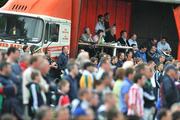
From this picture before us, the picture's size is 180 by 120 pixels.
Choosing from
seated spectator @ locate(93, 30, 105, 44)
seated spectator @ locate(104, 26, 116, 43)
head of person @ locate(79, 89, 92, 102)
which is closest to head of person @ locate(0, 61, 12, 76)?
head of person @ locate(79, 89, 92, 102)

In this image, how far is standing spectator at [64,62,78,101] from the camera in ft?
40.6

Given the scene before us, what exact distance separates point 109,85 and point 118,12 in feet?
40.3

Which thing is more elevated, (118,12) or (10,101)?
(118,12)

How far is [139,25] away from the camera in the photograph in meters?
25.3

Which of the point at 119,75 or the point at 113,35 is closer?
the point at 119,75

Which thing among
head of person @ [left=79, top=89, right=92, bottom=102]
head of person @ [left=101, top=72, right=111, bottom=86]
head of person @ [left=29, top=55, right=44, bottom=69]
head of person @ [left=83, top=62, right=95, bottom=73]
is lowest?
head of person @ [left=79, top=89, right=92, bottom=102]

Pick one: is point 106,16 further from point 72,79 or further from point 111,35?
point 72,79

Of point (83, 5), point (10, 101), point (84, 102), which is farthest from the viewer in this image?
point (83, 5)

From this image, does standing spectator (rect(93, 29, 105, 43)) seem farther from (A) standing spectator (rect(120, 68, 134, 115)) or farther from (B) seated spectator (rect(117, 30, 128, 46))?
(A) standing spectator (rect(120, 68, 134, 115))

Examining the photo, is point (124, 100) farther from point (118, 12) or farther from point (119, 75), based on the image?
point (118, 12)

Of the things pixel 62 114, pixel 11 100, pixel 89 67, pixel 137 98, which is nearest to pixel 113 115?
pixel 62 114

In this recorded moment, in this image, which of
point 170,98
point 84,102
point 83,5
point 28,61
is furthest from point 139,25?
point 84,102

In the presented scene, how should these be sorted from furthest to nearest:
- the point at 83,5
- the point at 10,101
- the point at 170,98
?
the point at 83,5 < the point at 170,98 < the point at 10,101

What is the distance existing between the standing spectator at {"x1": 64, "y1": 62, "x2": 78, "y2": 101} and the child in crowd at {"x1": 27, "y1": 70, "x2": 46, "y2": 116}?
3.65 feet
